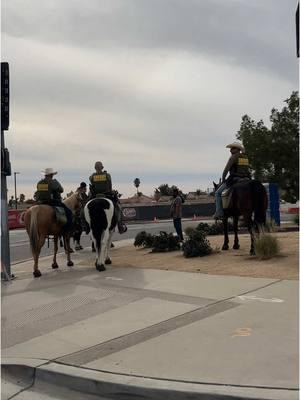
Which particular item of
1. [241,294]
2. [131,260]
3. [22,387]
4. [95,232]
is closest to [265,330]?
[241,294]

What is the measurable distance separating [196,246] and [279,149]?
1791 centimetres

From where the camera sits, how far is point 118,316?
7.43 metres

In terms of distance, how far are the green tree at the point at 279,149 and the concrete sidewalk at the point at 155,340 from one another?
20.4 metres

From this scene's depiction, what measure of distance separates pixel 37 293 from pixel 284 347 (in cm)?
511

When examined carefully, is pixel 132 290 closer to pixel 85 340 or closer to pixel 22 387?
pixel 85 340

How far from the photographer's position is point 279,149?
28.9 metres

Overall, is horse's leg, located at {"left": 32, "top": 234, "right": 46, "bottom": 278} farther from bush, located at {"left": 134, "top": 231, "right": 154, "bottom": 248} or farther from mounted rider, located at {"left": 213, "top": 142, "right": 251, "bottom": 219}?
mounted rider, located at {"left": 213, "top": 142, "right": 251, "bottom": 219}

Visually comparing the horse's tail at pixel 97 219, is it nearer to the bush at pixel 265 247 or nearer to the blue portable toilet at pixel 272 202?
the bush at pixel 265 247

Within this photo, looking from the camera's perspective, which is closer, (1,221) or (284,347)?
(284,347)

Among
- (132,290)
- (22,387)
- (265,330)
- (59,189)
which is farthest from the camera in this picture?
(59,189)

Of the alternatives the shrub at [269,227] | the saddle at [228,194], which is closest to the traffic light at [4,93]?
the saddle at [228,194]

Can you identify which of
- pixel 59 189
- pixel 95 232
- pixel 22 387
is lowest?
pixel 22 387

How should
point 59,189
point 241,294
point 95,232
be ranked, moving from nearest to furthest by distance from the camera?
point 241,294 < point 95,232 < point 59,189

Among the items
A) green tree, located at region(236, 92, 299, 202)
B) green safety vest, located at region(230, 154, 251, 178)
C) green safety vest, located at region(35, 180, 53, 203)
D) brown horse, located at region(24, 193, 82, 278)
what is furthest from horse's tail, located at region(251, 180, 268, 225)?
green tree, located at region(236, 92, 299, 202)
